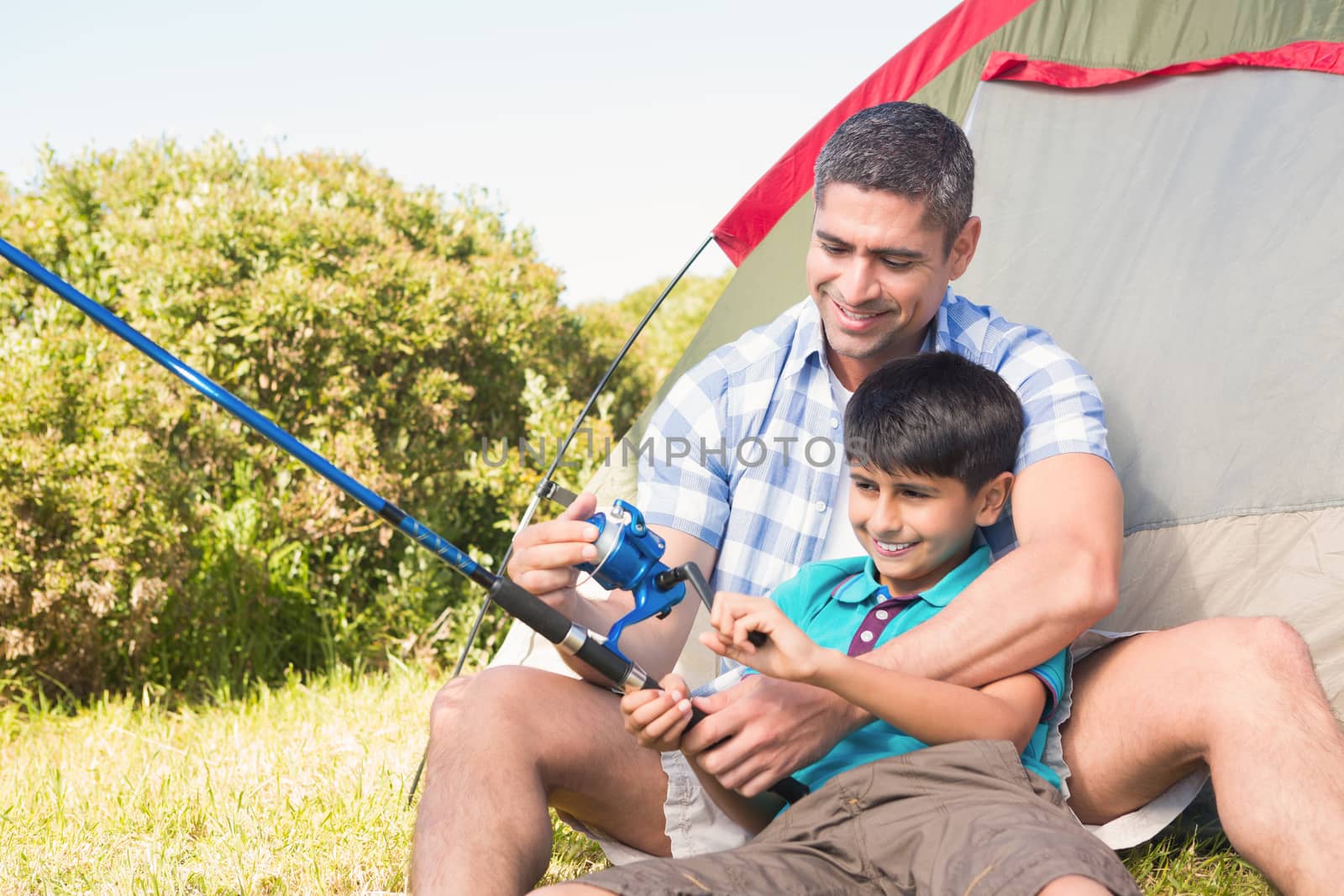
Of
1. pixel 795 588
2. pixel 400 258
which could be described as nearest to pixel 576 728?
pixel 795 588

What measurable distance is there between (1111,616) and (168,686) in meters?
2.91

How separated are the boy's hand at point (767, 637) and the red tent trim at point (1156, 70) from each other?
183 cm

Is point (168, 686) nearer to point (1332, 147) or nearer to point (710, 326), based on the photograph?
point (710, 326)

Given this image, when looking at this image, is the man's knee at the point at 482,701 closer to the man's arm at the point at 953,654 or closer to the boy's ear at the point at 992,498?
the man's arm at the point at 953,654

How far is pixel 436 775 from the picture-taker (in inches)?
71.6

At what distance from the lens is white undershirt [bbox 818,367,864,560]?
241 cm

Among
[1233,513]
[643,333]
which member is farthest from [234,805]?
[643,333]

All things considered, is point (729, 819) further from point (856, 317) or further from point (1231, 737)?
point (856, 317)

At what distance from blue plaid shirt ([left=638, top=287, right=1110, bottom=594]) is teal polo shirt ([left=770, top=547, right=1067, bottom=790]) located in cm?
21

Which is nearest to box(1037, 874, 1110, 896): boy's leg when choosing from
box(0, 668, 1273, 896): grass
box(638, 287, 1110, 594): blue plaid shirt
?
box(0, 668, 1273, 896): grass

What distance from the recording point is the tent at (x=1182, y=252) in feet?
7.89

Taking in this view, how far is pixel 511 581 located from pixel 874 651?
0.55 meters

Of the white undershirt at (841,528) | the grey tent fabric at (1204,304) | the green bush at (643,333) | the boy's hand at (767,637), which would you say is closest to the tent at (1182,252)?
the grey tent fabric at (1204,304)

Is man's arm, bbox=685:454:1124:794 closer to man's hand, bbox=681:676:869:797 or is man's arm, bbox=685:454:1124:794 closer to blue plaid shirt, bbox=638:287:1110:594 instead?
man's hand, bbox=681:676:869:797
